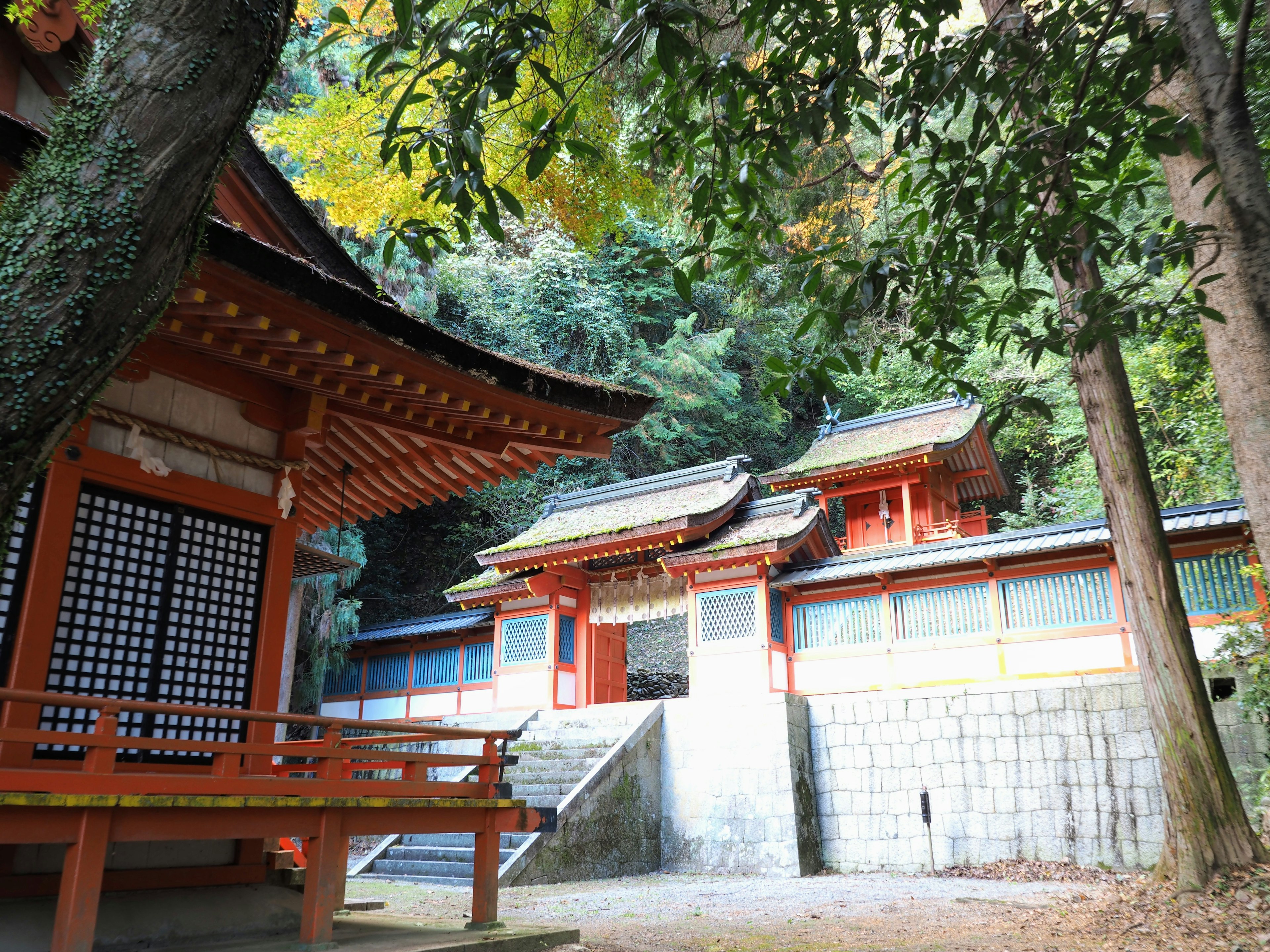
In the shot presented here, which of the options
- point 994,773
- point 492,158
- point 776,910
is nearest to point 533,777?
point 776,910

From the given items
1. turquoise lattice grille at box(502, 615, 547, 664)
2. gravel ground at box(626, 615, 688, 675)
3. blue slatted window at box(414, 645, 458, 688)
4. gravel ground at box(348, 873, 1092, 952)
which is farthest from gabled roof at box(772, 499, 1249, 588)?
gravel ground at box(626, 615, 688, 675)

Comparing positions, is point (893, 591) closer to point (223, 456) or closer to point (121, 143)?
point (223, 456)

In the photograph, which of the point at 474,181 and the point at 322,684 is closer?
the point at 474,181

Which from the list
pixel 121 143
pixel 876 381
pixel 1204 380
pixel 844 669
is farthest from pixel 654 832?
pixel 876 381

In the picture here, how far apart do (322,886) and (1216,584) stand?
10361 millimetres

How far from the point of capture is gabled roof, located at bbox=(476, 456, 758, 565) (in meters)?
13.7

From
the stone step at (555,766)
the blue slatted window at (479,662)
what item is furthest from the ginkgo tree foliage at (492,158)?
the blue slatted window at (479,662)

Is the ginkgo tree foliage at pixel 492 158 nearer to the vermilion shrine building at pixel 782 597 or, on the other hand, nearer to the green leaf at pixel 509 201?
the green leaf at pixel 509 201

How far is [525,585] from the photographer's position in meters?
14.7

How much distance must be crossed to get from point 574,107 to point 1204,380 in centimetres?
1055

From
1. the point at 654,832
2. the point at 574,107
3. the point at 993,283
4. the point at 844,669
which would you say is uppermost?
the point at 993,283

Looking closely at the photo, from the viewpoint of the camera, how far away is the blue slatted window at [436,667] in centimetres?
1638

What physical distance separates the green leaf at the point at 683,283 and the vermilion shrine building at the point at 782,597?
21.4 ft

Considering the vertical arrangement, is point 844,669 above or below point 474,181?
below
